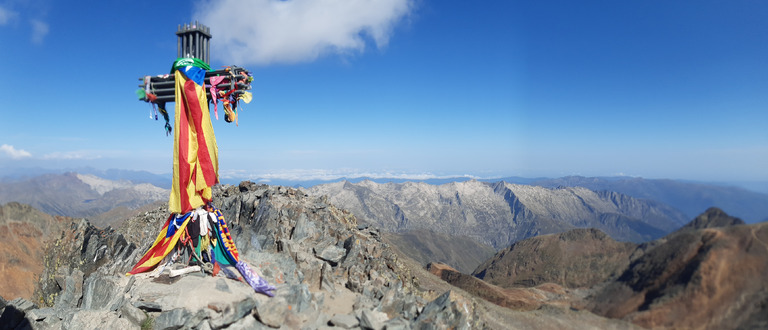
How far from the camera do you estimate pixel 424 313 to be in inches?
589

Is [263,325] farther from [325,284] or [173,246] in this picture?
[173,246]

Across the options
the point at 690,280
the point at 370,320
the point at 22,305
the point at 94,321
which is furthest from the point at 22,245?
the point at 690,280

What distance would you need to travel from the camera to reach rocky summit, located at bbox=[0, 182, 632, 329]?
1276 centimetres

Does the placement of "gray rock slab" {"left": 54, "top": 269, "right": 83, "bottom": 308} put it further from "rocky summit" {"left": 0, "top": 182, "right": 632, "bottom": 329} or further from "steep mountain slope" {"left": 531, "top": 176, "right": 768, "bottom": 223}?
"steep mountain slope" {"left": 531, "top": 176, "right": 768, "bottom": 223}

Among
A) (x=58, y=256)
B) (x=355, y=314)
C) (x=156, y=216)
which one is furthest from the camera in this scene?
(x=156, y=216)

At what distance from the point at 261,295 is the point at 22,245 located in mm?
49458

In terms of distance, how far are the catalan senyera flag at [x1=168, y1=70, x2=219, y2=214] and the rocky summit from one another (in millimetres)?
3405

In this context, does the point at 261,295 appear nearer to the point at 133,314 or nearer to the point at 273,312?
the point at 273,312

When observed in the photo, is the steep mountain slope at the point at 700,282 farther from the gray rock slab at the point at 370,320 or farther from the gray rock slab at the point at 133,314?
the gray rock slab at the point at 133,314

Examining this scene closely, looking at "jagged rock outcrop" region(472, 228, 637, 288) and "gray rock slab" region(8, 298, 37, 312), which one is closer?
"gray rock slab" region(8, 298, 37, 312)

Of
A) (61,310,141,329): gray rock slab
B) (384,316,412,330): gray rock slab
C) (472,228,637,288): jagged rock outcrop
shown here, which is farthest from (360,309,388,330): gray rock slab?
(472,228,637,288): jagged rock outcrop

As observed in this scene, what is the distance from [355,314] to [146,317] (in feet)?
24.9

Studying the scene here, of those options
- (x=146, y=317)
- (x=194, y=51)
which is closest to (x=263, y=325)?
(x=146, y=317)

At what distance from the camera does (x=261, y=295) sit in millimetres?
15102
